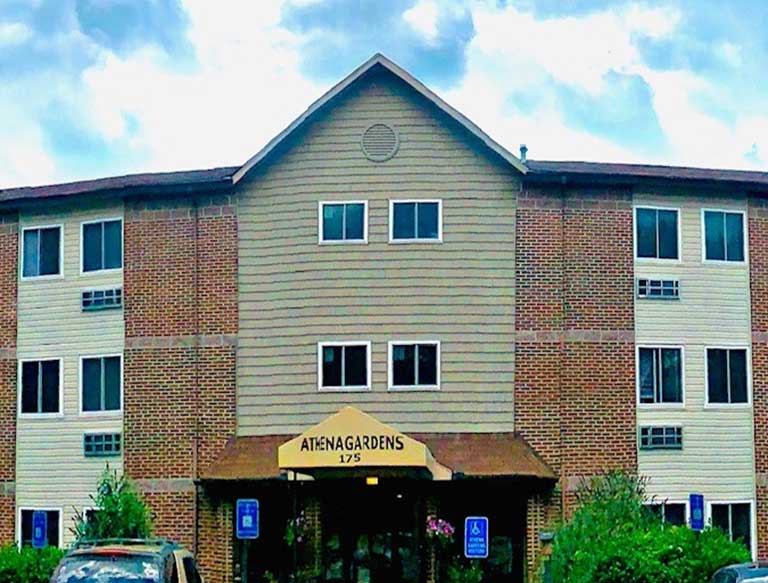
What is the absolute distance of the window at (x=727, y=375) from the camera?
104 feet

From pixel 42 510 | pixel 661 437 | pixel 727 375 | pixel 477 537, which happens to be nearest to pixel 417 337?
pixel 477 537

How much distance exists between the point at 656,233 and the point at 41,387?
14851 mm

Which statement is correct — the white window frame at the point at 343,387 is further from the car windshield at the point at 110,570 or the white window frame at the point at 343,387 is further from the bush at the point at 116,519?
the car windshield at the point at 110,570

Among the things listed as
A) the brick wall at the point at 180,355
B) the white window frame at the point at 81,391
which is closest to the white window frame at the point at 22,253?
the brick wall at the point at 180,355

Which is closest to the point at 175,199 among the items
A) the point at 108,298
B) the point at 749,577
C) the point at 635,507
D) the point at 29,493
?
the point at 108,298

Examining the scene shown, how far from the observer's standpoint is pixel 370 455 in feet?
90.1

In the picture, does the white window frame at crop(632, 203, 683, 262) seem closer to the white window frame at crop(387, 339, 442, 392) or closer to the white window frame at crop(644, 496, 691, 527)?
the white window frame at crop(387, 339, 442, 392)

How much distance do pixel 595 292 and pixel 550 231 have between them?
1.70 m

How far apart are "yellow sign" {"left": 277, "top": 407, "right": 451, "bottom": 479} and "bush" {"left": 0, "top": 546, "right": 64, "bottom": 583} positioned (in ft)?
15.8

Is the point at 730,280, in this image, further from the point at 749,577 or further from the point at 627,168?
the point at 749,577

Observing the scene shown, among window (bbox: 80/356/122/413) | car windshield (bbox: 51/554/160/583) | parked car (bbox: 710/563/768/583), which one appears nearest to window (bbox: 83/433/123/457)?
window (bbox: 80/356/122/413)

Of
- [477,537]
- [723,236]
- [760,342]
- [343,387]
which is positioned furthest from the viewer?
[723,236]

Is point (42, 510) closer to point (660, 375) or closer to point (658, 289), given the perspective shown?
point (660, 375)

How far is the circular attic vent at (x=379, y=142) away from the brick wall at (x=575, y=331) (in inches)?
123
